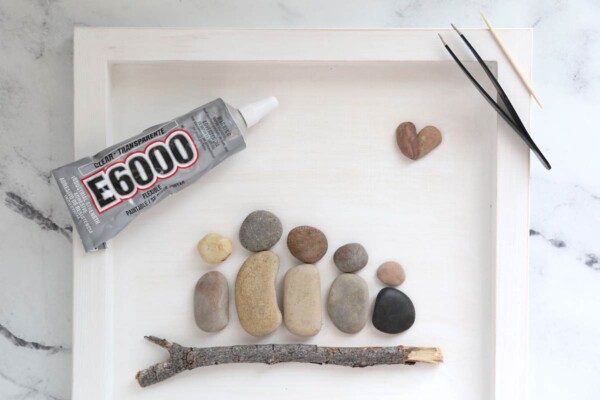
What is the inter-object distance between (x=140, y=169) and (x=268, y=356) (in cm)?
22

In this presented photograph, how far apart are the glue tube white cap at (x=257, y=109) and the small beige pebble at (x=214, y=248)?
0.12m

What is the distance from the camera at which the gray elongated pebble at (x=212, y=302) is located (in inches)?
22.2

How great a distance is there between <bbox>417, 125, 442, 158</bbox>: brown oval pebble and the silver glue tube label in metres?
0.18

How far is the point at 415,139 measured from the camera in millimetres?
575

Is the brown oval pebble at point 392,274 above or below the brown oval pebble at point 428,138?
below

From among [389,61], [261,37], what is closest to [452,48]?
[389,61]

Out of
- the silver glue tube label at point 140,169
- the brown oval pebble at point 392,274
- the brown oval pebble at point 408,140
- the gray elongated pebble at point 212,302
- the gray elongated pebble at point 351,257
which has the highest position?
the brown oval pebble at point 408,140

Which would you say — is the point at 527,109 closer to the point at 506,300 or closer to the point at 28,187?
the point at 506,300

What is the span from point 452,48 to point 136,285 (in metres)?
0.39

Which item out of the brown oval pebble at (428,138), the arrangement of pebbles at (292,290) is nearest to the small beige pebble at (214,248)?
the arrangement of pebbles at (292,290)

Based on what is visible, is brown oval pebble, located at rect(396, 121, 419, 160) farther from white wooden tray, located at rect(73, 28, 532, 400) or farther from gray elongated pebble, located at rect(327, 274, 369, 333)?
gray elongated pebble, located at rect(327, 274, 369, 333)

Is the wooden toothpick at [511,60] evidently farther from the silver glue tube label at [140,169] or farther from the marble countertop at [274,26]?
the silver glue tube label at [140,169]

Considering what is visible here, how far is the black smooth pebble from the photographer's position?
1.86 ft

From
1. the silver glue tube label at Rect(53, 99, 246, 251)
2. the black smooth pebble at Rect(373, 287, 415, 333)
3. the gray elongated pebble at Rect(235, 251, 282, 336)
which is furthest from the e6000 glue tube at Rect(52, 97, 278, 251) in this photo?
the black smooth pebble at Rect(373, 287, 415, 333)
